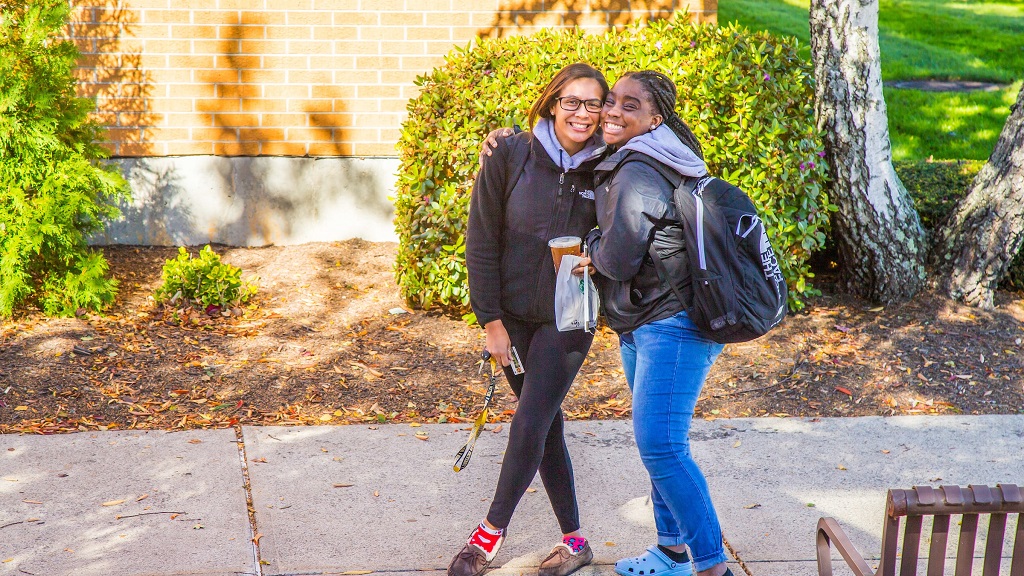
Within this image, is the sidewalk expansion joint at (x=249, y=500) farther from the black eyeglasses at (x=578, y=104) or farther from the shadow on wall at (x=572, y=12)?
the shadow on wall at (x=572, y=12)

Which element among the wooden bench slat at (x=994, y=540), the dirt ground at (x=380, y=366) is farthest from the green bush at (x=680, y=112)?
the wooden bench slat at (x=994, y=540)

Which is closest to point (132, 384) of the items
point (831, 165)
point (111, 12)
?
point (111, 12)

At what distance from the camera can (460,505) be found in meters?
3.89

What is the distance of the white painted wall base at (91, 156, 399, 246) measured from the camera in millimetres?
7008

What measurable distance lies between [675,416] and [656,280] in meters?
0.43

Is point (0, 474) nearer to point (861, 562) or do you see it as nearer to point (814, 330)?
point (861, 562)

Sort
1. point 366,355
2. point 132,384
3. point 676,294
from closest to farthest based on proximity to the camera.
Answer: point 676,294, point 132,384, point 366,355

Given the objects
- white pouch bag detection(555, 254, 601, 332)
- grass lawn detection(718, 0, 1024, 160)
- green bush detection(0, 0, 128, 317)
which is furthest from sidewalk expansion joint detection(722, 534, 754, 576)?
grass lawn detection(718, 0, 1024, 160)

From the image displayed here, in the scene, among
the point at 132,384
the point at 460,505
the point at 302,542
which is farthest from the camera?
the point at 132,384

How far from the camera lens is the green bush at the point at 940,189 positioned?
20.8ft

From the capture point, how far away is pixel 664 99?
3.02m

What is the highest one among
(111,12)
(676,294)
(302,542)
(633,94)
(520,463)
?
(111,12)

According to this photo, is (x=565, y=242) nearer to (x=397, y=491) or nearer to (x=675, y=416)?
(x=675, y=416)

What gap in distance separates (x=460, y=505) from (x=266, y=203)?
393 centimetres
